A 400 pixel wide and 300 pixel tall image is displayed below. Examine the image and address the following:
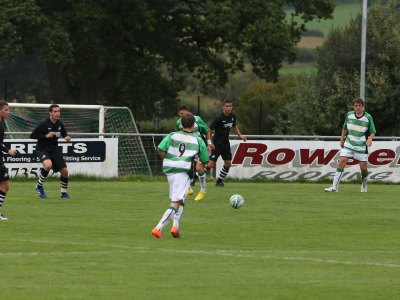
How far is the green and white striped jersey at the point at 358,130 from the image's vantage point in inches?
1086

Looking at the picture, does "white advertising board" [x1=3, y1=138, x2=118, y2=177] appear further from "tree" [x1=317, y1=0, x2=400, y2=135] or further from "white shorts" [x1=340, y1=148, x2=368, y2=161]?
"tree" [x1=317, y1=0, x2=400, y2=135]

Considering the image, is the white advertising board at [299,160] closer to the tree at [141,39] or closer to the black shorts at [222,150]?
the black shorts at [222,150]

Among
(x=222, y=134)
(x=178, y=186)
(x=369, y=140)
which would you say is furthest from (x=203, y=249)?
(x=222, y=134)

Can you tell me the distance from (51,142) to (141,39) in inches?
1108

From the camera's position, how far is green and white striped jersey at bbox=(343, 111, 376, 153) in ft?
90.5

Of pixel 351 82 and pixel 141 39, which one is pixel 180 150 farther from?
pixel 141 39

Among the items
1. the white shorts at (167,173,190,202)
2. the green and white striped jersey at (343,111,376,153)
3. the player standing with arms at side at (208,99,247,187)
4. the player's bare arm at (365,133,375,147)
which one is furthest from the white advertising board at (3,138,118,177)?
the white shorts at (167,173,190,202)

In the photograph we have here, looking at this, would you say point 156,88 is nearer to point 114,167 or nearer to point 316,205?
point 114,167

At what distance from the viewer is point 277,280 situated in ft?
41.7

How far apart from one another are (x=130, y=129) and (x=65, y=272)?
2768 cm

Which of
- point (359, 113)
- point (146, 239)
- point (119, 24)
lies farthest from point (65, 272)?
point (119, 24)

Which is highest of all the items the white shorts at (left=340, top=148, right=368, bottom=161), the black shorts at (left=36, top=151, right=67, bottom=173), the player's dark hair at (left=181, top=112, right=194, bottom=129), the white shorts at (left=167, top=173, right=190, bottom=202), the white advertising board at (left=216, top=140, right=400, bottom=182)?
the player's dark hair at (left=181, top=112, right=194, bottom=129)

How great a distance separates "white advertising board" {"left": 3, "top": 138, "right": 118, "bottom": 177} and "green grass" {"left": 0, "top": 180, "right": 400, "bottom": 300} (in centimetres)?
652

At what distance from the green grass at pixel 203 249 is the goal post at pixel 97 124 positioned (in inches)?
346
